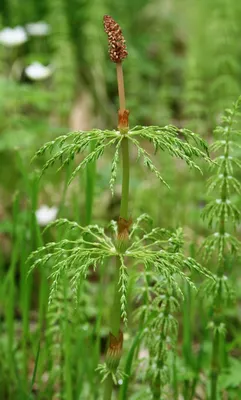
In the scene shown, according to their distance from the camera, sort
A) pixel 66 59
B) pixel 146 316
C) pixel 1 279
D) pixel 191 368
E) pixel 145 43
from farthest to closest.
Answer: pixel 145 43
pixel 66 59
pixel 1 279
pixel 191 368
pixel 146 316

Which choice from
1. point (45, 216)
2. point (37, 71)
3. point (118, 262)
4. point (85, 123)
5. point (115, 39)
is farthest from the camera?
point (85, 123)

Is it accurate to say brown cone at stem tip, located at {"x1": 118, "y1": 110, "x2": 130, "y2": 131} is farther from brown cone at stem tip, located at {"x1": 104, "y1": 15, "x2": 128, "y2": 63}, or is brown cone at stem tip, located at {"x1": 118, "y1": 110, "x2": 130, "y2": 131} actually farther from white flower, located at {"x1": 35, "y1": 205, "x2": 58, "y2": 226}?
white flower, located at {"x1": 35, "y1": 205, "x2": 58, "y2": 226}

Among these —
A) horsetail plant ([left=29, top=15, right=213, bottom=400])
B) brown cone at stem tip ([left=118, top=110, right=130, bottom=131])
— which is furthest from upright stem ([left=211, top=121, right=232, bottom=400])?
brown cone at stem tip ([left=118, top=110, right=130, bottom=131])

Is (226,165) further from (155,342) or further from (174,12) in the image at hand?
(174,12)

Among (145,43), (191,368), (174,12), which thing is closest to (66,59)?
(145,43)

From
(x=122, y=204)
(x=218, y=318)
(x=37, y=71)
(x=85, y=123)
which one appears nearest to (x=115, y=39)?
(x=122, y=204)

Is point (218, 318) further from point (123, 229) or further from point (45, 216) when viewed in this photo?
point (45, 216)

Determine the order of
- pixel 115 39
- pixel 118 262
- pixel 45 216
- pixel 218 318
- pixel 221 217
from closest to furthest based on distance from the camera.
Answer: pixel 115 39, pixel 118 262, pixel 221 217, pixel 218 318, pixel 45 216
